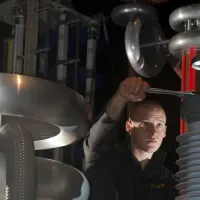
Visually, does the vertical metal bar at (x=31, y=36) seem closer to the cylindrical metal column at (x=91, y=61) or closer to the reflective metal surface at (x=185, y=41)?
the reflective metal surface at (x=185, y=41)

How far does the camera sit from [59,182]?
2.17 feet

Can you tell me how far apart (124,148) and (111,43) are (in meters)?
0.59

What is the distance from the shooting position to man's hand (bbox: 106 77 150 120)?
0.87m

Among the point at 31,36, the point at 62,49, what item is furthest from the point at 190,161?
the point at 62,49

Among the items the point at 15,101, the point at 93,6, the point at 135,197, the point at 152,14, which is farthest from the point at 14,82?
the point at 93,6

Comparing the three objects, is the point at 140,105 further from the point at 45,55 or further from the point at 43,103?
the point at 43,103

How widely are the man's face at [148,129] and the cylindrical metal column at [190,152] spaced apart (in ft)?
2.48

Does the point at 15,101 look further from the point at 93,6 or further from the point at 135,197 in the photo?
the point at 93,6

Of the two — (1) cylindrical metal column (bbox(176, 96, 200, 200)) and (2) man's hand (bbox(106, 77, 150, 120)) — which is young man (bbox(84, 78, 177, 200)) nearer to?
(2) man's hand (bbox(106, 77, 150, 120))

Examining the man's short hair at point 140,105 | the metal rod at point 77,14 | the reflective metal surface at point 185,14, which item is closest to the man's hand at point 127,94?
the reflective metal surface at point 185,14

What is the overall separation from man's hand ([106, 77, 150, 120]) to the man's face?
6.8 inches

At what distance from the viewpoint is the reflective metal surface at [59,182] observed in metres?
0.65

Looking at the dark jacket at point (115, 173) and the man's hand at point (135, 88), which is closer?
the man's hand at point (135, 88)

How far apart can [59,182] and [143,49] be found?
0.34 metres
